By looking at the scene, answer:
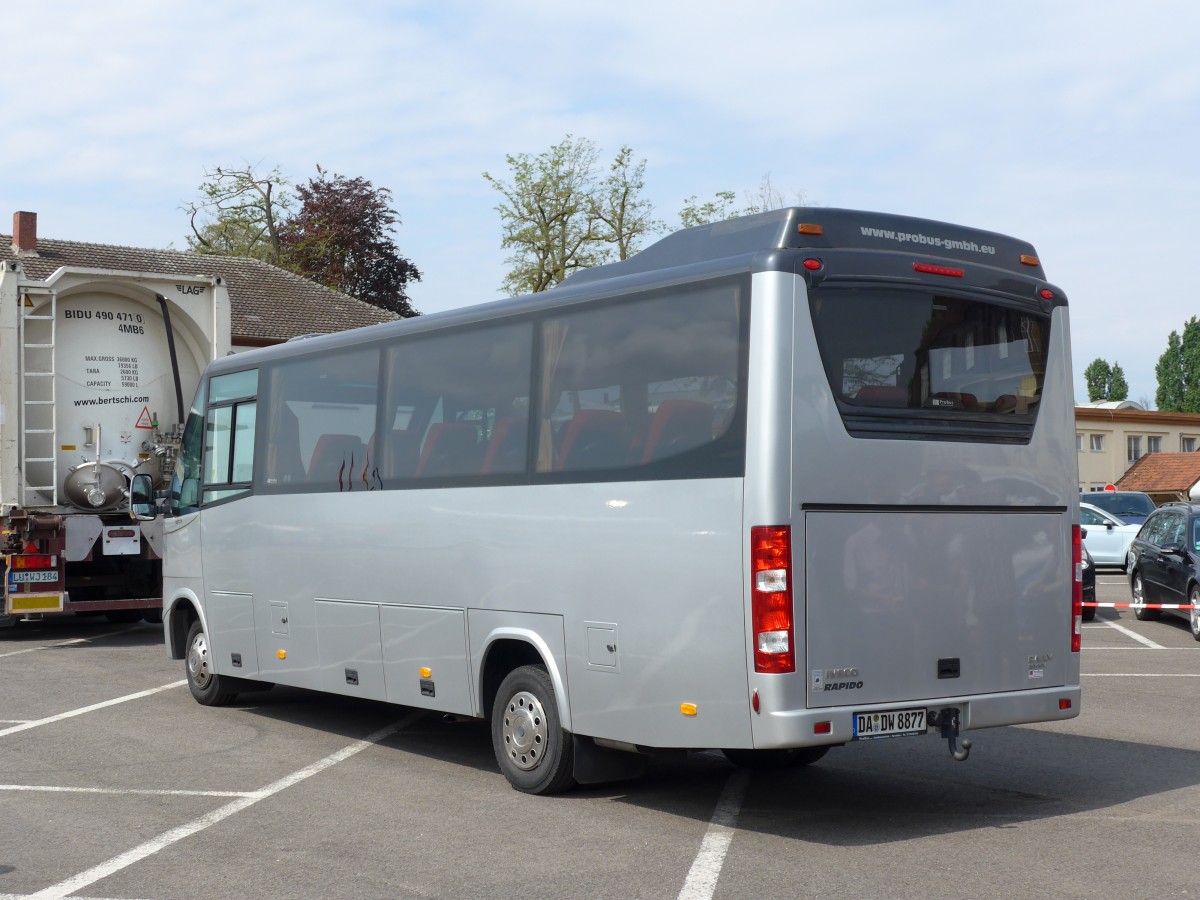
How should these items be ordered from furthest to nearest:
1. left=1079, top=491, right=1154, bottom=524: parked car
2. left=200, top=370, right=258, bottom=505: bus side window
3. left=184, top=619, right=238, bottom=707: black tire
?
left=1079, top=491, right=1154, bottom=524: parked car → left=184, top=619, right=238, bottom=707: black tire → left=200, top=370, right=258, bottom=505: bus side window

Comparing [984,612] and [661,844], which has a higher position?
[984,612]

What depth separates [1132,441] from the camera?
75.4 meters

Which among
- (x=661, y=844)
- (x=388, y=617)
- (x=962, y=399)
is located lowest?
(x=661, y=844)

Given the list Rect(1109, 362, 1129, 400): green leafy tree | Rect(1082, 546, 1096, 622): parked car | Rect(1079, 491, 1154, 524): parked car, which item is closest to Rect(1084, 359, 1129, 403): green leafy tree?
Rect(1109, 362, 1129, 400): green leafy tree

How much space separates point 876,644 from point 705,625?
909 millimetres

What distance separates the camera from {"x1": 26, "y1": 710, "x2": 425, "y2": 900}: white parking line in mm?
6656

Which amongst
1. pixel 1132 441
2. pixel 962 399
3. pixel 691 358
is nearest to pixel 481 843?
pixel 691 358

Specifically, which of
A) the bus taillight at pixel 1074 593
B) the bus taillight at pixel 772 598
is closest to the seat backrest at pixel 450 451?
the bus taillight at pixel 772 598

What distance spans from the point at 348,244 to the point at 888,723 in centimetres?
5334

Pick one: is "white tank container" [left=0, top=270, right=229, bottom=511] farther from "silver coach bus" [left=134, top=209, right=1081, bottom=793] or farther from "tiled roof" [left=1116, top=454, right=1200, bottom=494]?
"tiled roof" [left=1116, top=454, right=1200, bottom=494]

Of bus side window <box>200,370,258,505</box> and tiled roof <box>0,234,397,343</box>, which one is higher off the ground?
tiled roof <box>0,234,397,343</box>

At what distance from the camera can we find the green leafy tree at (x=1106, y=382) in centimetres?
13475

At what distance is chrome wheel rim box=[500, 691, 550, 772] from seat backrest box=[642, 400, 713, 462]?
70.3 inches

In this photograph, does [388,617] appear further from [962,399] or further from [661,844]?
[962,399]
